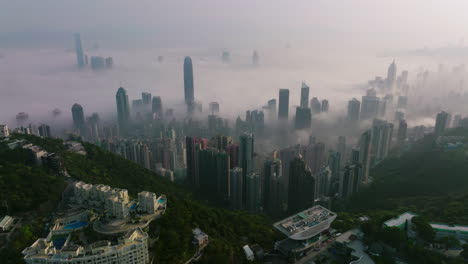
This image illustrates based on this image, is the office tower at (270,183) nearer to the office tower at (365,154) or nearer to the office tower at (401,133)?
the office tower at (365,154)

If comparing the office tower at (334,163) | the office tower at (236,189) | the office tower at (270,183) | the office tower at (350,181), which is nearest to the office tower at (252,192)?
the office tower at (236,189)

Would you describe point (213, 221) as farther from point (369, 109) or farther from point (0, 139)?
point (369, 109)

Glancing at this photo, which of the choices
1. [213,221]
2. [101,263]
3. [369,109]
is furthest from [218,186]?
[369,109]

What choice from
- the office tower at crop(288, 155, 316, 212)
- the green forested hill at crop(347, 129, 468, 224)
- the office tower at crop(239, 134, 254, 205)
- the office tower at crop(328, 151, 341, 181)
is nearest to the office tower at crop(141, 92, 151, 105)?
the office tower at crop(239, 134, 254, 205)

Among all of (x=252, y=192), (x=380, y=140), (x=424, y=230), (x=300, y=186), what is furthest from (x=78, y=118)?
(x=424, y=230)

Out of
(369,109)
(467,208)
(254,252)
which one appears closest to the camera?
(254,252)

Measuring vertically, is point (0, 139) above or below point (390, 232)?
above

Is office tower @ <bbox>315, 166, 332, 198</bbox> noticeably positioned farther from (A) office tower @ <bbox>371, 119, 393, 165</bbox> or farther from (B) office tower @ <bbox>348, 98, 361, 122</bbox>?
(B) office tower @ <bbox>348, 98, 361, 122</bbox>
